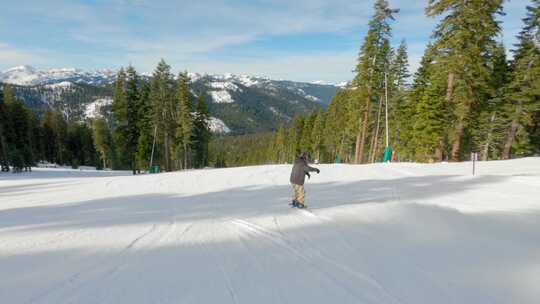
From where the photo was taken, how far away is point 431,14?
2289 centimetres

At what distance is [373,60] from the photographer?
32.1 m

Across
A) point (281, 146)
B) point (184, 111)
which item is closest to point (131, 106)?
point (184, 111)

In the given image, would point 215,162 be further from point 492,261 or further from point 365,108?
point 492,261

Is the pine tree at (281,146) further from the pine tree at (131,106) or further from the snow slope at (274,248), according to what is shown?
the snow slope at (274,248)

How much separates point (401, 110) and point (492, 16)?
792 inches

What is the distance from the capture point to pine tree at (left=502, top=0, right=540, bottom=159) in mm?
23844

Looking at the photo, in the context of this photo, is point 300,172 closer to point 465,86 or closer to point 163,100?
point 465,86

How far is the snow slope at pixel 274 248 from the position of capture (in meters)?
4.64

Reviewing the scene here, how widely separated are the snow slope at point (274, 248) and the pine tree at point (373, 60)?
21.4m

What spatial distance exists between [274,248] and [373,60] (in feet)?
99.5

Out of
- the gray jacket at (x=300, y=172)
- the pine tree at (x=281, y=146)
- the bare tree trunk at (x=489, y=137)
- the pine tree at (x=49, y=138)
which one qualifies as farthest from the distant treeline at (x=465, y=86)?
the pine tree at (x=49, y=138)

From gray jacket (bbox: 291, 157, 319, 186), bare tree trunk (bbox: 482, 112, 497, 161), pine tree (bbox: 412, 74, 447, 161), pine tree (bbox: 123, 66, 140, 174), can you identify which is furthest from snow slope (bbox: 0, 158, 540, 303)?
pine tree (bbox: 123, 66, 140, 174)

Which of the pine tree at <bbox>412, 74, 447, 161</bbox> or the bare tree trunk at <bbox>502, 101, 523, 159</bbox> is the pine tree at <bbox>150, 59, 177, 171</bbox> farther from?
the bare tree trunk at <bbox>502, 101, 523, 159</bbox>

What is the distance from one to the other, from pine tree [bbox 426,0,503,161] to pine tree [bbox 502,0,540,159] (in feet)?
12.3
